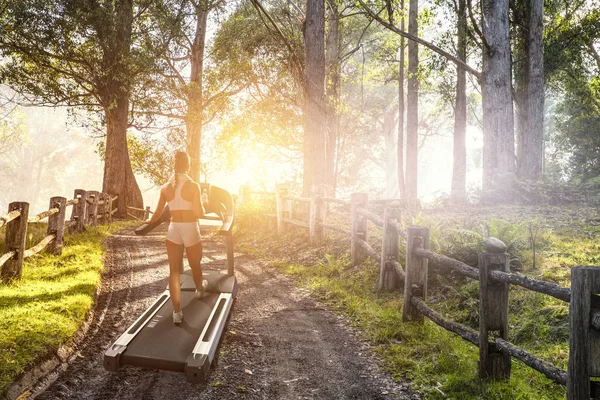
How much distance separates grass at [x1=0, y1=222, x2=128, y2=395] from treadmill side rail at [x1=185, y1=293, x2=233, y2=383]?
1733mm

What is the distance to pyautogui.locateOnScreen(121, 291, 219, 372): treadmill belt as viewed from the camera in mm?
4219

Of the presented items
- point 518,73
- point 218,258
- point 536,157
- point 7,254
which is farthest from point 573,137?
point 7,254

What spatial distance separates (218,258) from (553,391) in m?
8.69

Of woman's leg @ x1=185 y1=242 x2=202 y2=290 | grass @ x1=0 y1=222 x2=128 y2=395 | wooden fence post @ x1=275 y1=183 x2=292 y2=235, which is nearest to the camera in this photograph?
grass @ x1=0 y1=222 x2=128 y2=395

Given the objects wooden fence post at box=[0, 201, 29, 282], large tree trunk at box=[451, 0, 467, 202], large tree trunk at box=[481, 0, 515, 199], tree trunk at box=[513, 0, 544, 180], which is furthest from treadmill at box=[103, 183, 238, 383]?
large tree trunk at box=[451, 0, 467, 202]

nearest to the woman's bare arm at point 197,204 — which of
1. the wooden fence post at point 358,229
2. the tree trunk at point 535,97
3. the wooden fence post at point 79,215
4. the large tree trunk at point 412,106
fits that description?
the wooden fence post at point 358,229

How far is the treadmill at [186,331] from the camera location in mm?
4176

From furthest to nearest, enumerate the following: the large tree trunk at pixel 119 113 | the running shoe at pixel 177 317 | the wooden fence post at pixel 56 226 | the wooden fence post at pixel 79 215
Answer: the large tree trunk at pixel 119 113 < the wooden fence post at pixel 79 215 < the wooden fence post at pixel 56 226 < the running shoe at pixel 177 317

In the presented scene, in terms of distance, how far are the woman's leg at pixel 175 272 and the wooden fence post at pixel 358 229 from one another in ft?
16.7

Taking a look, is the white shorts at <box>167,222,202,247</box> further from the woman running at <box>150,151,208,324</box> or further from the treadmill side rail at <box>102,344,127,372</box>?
the treadmill side rail at <box>102,344,127,372</box>

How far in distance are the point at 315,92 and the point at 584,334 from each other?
40.2ft

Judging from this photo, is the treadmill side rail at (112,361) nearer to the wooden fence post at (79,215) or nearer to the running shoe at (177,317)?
the running shoe at (177,317)

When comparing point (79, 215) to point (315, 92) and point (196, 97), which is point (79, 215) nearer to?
point (315, 92)

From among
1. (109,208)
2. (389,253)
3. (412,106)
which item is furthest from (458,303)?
(109,208)
